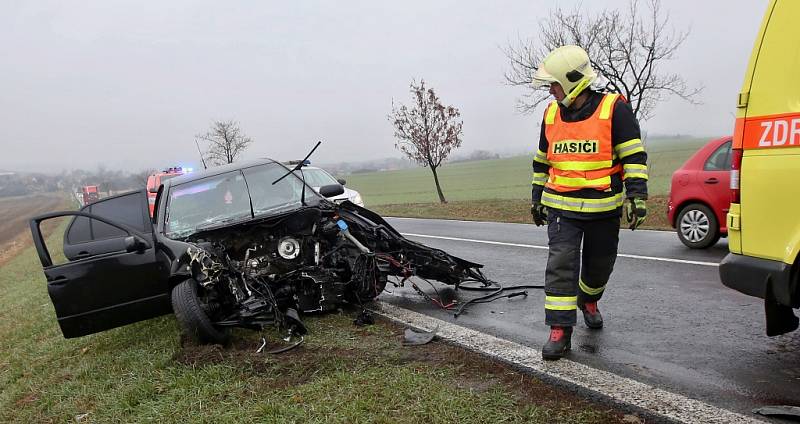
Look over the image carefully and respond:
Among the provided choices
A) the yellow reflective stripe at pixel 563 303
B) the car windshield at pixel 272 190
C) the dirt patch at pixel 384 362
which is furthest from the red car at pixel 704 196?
the car windshield at pixel 272 190

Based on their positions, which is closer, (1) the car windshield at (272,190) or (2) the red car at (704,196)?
(1) the car windshield at (272,190)

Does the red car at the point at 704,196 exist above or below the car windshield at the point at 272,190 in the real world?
below

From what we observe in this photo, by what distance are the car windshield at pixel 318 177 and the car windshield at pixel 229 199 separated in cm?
618

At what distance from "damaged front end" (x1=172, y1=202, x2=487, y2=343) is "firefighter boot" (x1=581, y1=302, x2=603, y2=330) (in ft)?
4.89

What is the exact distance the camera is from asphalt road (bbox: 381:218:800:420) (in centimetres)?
301

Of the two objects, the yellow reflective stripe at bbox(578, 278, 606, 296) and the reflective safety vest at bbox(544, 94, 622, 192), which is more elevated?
the reflective safety vest at bbox(544, 94, 622, 192)

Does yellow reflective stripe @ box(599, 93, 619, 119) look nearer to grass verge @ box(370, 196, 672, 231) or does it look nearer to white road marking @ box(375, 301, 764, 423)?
white road marking @ box(375, 301, 764, 423)

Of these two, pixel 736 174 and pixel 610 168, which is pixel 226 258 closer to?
pixel 610 168

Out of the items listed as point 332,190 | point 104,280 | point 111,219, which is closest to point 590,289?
point 332,190

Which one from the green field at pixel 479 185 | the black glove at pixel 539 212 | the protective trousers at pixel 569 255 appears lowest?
the green field at pixel 479 185

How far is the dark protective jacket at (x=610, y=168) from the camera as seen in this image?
11.4 feet

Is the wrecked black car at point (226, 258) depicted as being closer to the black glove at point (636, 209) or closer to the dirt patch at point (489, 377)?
the dirt patch at point (489, 377)

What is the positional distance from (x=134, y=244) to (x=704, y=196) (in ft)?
23.9

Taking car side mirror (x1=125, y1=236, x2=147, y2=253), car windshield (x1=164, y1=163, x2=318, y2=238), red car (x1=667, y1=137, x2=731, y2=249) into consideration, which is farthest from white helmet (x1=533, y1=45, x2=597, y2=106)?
red car (x1=667, y1=137, x2=731, y2=249)
